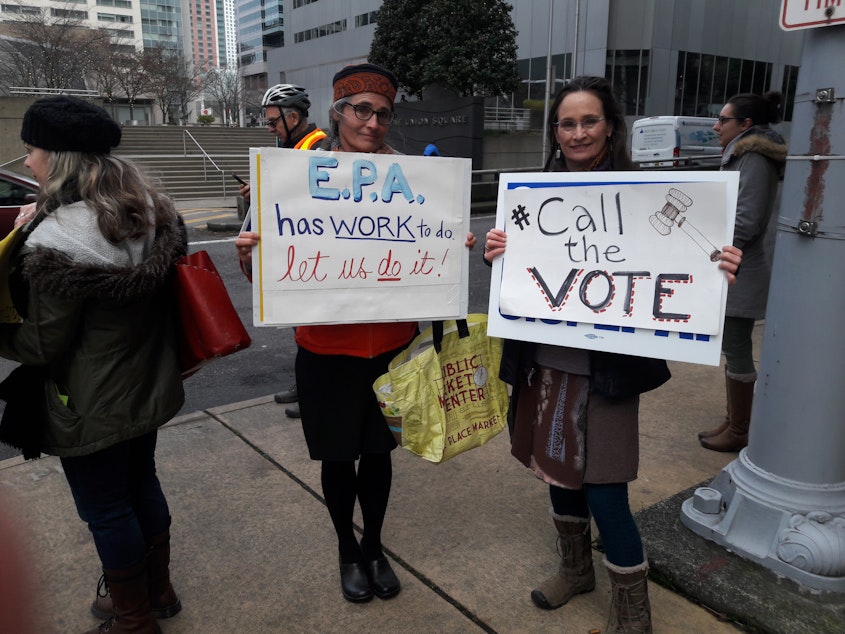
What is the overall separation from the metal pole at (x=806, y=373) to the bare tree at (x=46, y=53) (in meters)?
33.8

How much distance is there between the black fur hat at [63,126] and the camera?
6.71 ft

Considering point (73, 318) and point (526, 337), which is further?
point (526, 337)

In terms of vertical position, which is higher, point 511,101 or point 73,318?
point 511,101

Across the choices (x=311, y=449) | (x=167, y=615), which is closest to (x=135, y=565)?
(x=167, y=615)

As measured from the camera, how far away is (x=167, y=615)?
2529 millimetres

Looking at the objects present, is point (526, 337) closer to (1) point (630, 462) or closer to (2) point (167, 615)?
(1) point (630, 462)

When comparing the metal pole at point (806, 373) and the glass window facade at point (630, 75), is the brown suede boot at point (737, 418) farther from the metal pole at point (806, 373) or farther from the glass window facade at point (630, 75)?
the glass window facade at point (630, 75)

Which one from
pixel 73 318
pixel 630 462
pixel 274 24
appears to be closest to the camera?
pixel 73 318

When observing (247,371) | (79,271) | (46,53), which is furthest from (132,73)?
(79,271)

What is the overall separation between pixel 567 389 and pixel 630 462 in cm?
30

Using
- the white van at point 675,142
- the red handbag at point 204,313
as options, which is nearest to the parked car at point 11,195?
the red handbag at point 204,313

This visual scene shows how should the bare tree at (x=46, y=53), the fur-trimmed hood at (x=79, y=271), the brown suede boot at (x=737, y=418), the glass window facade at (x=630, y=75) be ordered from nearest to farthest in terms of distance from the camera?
the fur-trimmed hood at (x=79, y=271) → the brown suede boot at (x=737, y=418) → the bare tree at (x=46, y=53) → the glass window facade at (x=630, y=75)

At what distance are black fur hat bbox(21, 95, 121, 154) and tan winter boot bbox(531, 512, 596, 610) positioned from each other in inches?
79.3

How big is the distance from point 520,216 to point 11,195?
28.6ft
